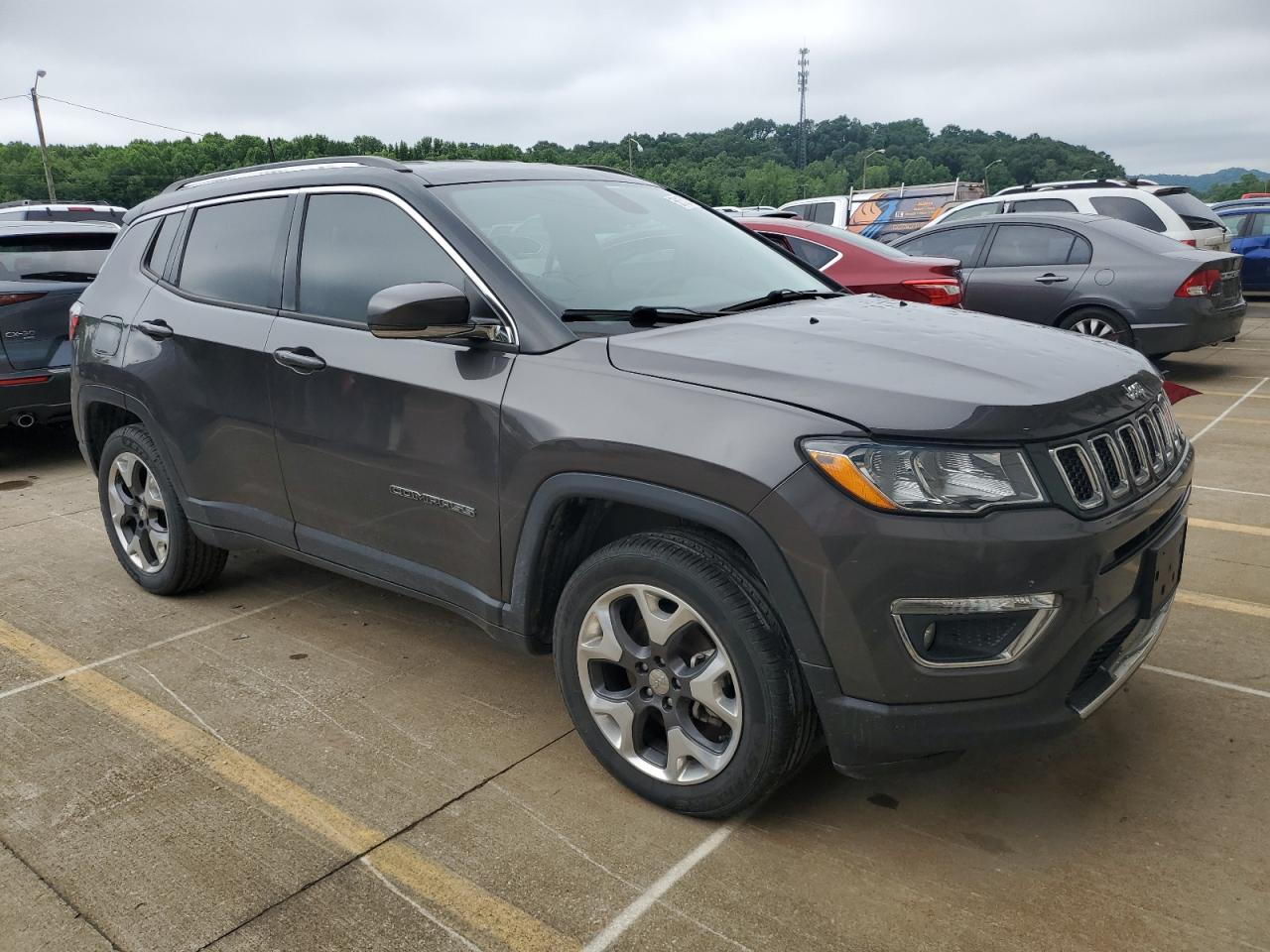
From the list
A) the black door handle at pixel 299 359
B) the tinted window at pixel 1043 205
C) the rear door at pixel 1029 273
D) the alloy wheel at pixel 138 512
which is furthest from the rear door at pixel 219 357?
the tinted window at pixel 1043 205

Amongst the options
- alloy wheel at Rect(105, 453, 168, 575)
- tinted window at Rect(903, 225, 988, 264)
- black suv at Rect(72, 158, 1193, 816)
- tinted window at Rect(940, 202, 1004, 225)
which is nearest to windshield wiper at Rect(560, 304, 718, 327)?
black suv at Rect(72, 158, 1193, 816)

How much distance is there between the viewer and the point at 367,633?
417 centimetres

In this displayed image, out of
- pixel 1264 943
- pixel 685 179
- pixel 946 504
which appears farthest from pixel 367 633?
pixel 685 179

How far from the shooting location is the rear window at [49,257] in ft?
23.1

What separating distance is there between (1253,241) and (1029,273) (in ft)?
27.2

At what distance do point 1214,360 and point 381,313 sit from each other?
10198mm

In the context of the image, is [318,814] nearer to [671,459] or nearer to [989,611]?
[671,459]

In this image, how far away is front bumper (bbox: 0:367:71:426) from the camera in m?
6.79

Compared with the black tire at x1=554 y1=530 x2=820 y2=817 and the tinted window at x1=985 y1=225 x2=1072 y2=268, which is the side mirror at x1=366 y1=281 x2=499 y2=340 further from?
the tinted window at x1=985 y1=225 x2=1072 y2=268

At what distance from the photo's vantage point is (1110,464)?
2559 millimetres

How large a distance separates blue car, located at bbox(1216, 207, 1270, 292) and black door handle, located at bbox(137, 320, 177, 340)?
15.4 metres

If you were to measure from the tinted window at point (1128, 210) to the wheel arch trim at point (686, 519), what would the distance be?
1020 centimetres

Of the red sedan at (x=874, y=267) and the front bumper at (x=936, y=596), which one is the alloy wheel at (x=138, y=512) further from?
the red sedan at (x=874, y=267)

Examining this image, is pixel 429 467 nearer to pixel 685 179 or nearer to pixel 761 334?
pixel 761 334
